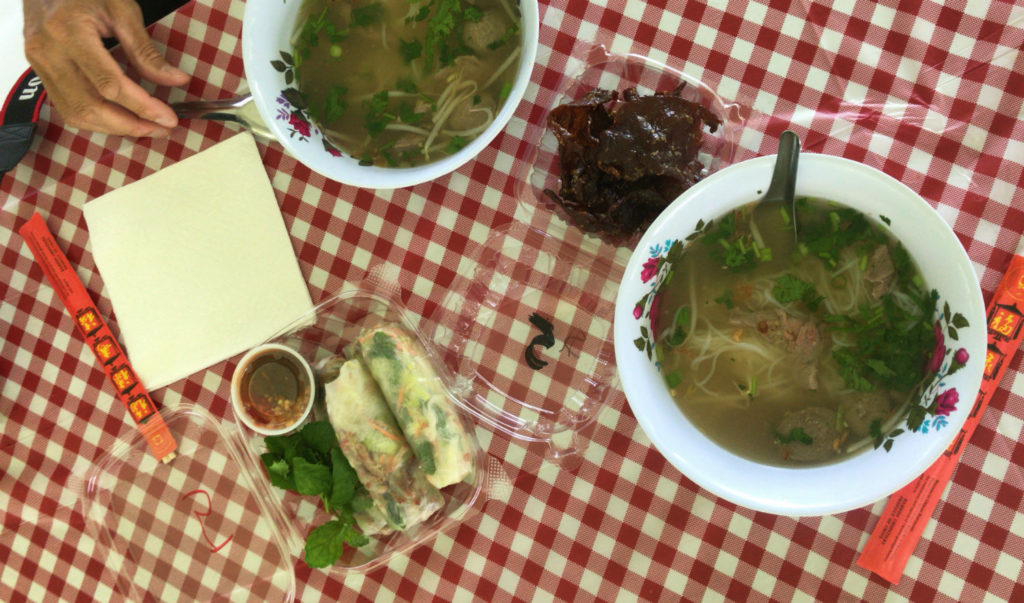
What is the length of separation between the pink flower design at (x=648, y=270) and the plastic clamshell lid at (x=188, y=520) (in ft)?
3.17

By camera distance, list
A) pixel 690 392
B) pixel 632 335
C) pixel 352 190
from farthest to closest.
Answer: pixel 352 190
pixel 690 392
pixel 632 335

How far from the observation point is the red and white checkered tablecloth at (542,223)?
1.31 metres

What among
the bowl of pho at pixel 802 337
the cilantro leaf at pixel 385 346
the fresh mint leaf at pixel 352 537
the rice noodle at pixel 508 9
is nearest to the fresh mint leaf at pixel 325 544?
the fresh mint leaf at pixel 352 537

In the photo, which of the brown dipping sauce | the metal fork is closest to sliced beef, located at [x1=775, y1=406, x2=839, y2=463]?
the brown dipping sauce

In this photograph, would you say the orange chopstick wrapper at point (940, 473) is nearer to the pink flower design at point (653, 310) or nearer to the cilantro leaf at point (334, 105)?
the pink flower design at point (653, 310)

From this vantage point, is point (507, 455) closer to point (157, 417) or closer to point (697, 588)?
point (697, 588)

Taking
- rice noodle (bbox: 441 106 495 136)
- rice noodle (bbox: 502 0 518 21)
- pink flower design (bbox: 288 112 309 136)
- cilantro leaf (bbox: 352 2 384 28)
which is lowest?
pink flower design (bbox: 288 112 309 136)

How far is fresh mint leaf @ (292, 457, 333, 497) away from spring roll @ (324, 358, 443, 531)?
6 centimetres

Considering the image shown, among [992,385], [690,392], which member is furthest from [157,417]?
[992,385]

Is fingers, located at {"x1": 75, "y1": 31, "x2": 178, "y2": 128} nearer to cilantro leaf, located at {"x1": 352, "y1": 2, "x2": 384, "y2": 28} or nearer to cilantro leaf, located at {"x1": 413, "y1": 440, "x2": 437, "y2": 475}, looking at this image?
cilantro leaf, located at {"x1": 352, "y1": 2, "x2": 384, "y2": 28}

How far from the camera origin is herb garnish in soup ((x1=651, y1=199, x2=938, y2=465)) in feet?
3.66

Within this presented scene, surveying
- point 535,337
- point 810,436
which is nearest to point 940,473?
point 810,436

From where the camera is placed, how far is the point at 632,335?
1088 mm

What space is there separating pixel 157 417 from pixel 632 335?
1070 millimetres
